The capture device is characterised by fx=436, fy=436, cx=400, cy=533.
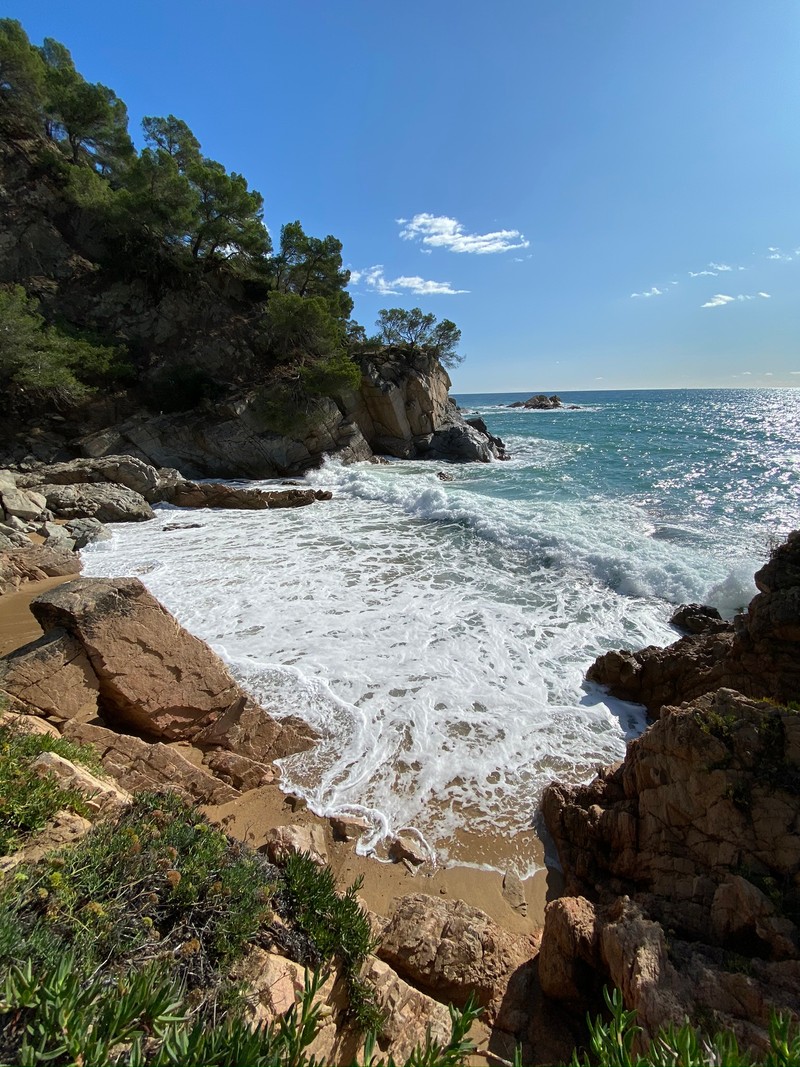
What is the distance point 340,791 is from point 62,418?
26.2 meters

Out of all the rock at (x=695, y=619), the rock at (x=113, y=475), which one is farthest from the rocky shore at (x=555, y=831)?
the rock at (x=113, y=475)

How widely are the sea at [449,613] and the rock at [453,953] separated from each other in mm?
972

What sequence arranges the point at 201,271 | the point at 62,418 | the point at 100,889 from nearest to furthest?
the point at 100,889
the point at 62,418
the point at 201,271

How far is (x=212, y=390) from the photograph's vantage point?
26312 mm

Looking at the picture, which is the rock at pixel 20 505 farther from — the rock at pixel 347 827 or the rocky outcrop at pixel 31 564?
the rock at pixel 347 827

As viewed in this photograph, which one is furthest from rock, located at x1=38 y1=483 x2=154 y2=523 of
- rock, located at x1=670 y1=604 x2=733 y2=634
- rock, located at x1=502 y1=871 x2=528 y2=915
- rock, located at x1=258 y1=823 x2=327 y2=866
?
rock, located at x1=670 y1=604 x2=733 y2=634

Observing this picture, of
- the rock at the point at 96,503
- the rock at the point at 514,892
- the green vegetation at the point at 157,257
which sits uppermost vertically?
the green vegetation at the point at 157,257

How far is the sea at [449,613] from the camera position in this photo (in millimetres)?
5098

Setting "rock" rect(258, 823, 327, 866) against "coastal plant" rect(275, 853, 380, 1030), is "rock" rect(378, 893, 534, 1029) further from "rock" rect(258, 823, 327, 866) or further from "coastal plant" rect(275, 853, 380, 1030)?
"rock" rect(258, 823, 327, 866)

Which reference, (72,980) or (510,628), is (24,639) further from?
(510,628)

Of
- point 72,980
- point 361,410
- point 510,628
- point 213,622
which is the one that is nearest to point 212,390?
point 361,410

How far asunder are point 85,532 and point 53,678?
35.1ft

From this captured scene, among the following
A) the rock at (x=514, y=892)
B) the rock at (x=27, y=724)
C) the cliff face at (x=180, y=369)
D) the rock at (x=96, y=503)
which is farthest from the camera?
the cliff face at (x=180, y=369)

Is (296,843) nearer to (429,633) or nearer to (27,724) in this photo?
(27,724)
